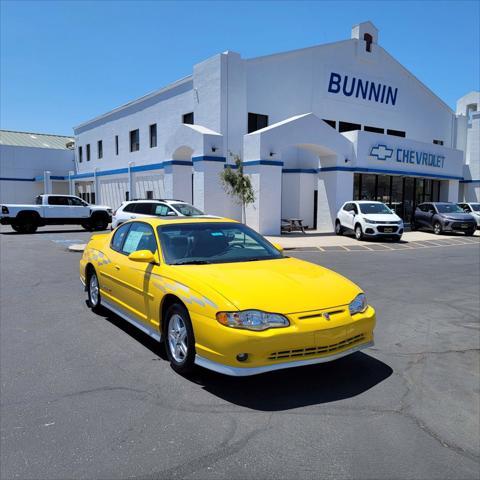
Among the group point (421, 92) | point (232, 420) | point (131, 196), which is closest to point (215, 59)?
point (131, 196)

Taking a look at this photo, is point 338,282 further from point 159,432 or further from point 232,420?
point 159,432

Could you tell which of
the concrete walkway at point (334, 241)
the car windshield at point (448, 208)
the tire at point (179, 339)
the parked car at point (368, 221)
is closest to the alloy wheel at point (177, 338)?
the tire at point (179, 339)

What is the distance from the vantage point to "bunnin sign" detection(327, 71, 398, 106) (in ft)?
91.2

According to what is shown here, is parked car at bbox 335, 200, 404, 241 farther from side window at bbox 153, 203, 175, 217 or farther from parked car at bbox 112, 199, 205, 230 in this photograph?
side window at bbox 153, 203, 175, 217

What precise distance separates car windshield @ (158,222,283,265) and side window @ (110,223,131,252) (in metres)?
1.04

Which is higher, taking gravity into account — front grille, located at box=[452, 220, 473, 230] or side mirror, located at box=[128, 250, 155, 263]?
side mirror, located at box=[128, 250, 155, 263]

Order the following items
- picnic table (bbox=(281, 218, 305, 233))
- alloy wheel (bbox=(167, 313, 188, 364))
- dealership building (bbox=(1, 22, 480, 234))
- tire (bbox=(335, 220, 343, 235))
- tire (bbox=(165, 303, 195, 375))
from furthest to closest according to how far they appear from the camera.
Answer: picnic table (bbox=(281, 218, 305, 233)) < tire (bbox=(335, 220, 343, 235)) < dealership building (bbox=(1, 22, 480, 234)) < alloy wheel (bbox=(167, 313, 188, 364)) < tire (bbox=(165, 303, 195, 375))

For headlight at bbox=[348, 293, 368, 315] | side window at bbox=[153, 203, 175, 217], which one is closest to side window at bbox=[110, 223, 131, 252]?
headlight at bbox=[348, 293, 368, 315]

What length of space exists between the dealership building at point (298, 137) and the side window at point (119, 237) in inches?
565

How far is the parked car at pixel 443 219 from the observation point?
882 inches

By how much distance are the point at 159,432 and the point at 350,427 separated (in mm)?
1441

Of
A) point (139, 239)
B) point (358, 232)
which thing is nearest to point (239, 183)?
point (358, 232)

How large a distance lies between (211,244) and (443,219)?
20724 mm

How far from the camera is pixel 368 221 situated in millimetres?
19141
